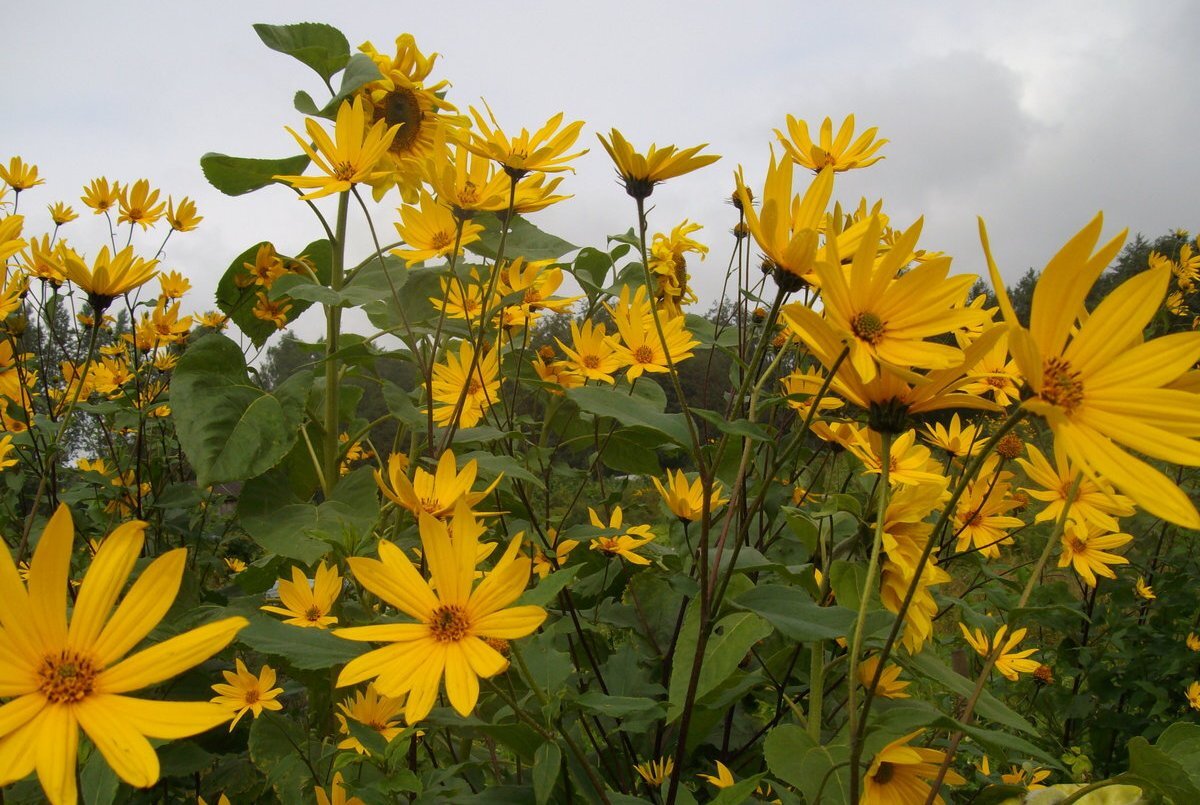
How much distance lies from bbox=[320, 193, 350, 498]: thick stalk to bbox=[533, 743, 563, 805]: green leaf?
93 cm

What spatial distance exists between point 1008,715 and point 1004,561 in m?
5.20

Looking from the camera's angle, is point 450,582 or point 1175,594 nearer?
point 450,582

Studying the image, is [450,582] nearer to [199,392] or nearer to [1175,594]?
[199,392]

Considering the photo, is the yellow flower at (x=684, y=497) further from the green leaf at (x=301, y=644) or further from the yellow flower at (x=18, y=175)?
the yellow flower at (x=18, y=175)

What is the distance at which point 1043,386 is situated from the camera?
0.67 metres

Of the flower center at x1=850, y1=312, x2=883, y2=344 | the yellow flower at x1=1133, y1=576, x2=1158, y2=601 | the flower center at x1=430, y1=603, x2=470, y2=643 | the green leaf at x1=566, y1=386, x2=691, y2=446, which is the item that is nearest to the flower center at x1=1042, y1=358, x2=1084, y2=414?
the flower center at x1=850, y1=312, x2=883, y2=344

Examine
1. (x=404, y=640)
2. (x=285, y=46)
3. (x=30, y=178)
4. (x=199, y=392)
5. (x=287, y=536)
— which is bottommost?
(x=404, y=640)

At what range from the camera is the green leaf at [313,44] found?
161cm

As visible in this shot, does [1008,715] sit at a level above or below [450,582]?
below

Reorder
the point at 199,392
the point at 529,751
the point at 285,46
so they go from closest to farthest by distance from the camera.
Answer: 1. the point at 529,751
2. the point at 199,392
3. the point at 285,46

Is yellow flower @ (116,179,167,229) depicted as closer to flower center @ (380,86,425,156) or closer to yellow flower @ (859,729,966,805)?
flower center @ (380,86,425,156)

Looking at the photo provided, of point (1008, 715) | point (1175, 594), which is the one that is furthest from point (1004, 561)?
point (1008, 715)

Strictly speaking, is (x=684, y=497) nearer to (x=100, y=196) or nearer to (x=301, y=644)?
(x=301, y=644)

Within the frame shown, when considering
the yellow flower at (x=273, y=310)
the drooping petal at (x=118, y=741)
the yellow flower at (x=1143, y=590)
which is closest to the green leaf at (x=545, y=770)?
the drooping petal at (x=118, y=741)
